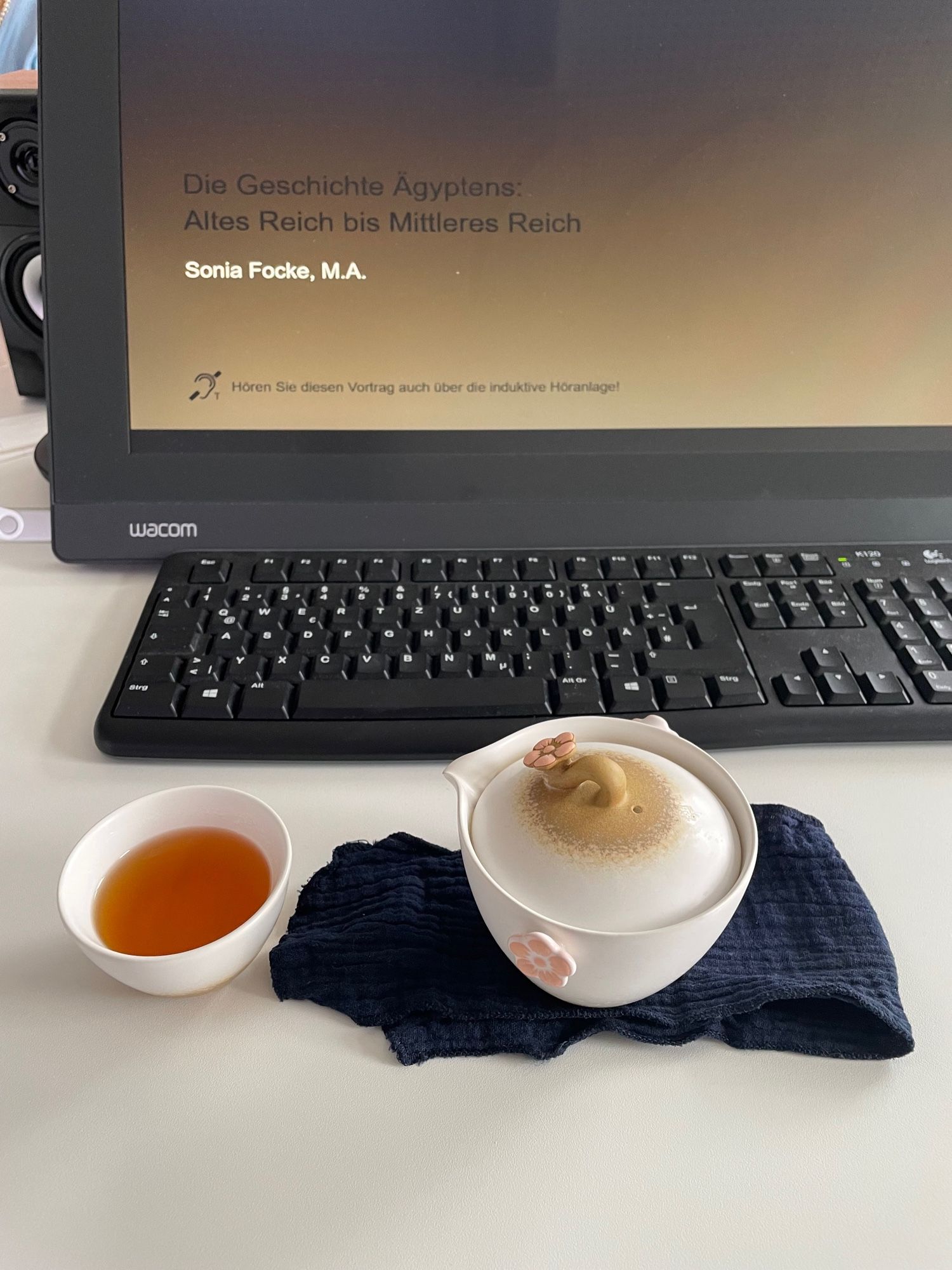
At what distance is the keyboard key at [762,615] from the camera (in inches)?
22.3

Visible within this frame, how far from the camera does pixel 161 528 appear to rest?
2.10ft

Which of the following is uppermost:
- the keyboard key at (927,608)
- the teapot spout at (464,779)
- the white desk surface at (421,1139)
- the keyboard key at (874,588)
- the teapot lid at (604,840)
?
the teapot lid at (604,840)

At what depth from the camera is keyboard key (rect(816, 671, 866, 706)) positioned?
0.52m

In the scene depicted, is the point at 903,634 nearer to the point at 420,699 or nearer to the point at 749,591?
the point at 749,591

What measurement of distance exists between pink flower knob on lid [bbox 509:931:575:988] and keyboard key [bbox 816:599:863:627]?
31 cm

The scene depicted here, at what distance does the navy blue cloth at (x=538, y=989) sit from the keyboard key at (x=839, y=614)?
171 millimetres

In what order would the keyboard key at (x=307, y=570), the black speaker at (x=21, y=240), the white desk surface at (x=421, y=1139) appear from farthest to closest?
1. the black speaker at (x=21, y=240)
2. the keyboard key at (x=307, y=570)
3. the white desk surface at (x=421, y=1139)

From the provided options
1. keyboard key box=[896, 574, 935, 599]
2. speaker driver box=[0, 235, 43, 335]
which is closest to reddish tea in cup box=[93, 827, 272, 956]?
keyboard key box=[896, 574, 935, 599]

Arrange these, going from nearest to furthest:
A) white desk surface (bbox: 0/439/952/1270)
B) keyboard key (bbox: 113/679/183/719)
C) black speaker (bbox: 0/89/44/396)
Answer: white desk surface (bbox: 0/439/952/1270) → keyboard key (bbox: 113/679/183/719) → black speaker (bbox: 0/89/44/396)

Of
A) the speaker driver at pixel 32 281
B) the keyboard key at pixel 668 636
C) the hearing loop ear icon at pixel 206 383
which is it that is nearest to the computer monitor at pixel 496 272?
the hearing loop ear icon at pixel 206 383

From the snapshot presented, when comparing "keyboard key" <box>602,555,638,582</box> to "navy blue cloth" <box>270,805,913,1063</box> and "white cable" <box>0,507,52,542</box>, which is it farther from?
"white cable" <box>0,507,52,542</box>

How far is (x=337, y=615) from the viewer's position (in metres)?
0.56

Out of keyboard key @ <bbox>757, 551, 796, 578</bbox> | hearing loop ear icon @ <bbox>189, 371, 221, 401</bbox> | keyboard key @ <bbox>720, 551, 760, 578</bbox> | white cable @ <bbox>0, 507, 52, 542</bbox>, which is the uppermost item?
A: hearing loop ear icon @ <bbox>189, 371, 221, 401</bbox>

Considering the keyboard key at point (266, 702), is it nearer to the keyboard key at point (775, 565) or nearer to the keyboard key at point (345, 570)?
the keyboard key at point (345, 570)
